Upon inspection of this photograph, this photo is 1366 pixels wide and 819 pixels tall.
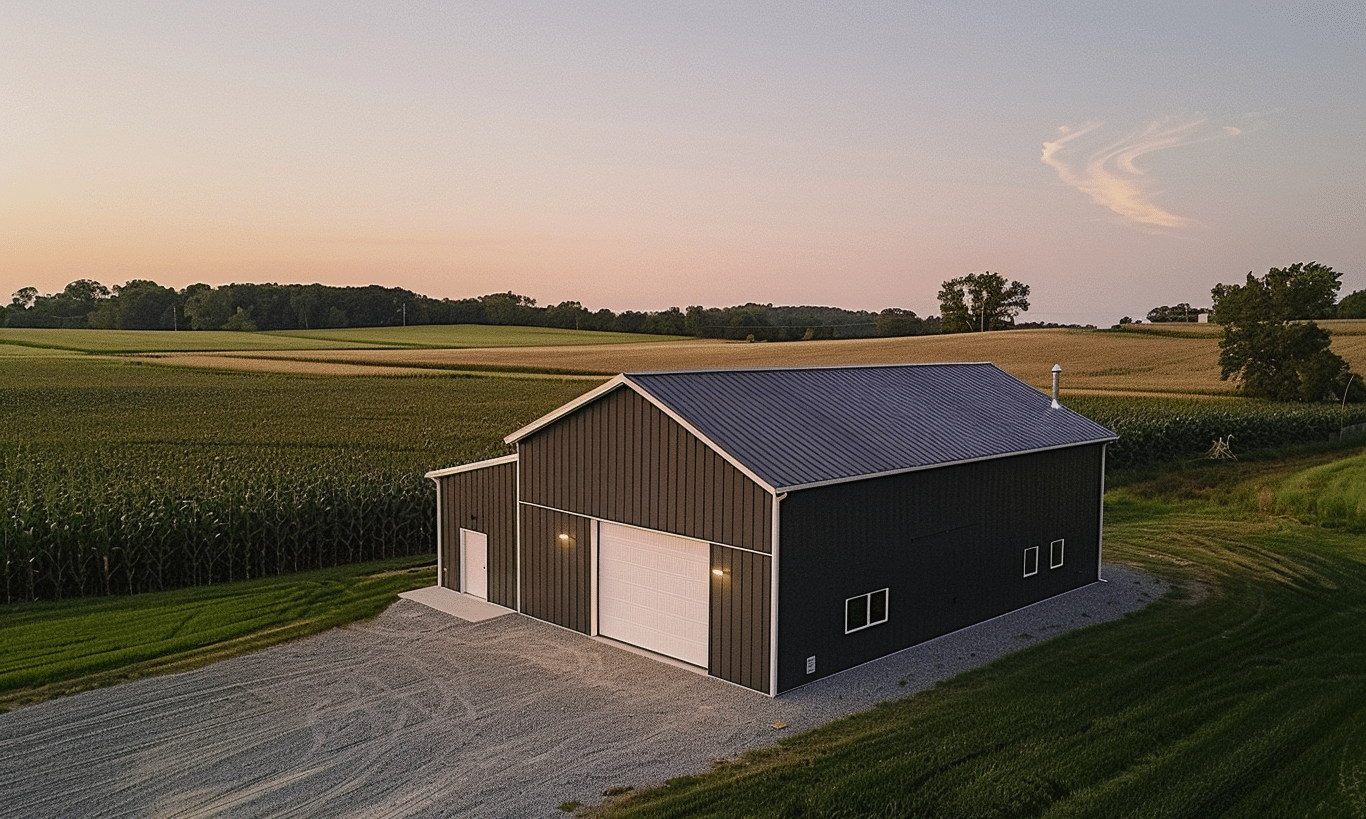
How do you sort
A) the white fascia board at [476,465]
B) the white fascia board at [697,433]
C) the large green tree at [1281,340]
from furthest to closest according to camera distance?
1. the large green tree at [1281,340]
2. the white fascia board at [476,465]
3. the white fascia board at [697,433]

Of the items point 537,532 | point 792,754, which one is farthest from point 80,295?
point 792,754

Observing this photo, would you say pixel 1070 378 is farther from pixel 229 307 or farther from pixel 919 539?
pixel 229 307

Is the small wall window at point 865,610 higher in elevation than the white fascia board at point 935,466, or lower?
lower

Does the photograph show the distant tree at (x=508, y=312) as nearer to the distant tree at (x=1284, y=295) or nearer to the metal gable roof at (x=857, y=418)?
the distant tree at (x=1284, y=295)

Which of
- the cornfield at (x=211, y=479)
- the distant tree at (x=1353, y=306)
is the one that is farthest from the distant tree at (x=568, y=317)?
the distant tree at (x=1353, y=306)

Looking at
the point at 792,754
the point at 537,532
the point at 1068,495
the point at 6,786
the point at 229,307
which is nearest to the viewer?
the point at 6,786

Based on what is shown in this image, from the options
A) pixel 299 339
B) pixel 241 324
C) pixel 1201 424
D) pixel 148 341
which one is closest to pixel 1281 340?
pixel 1201 424
